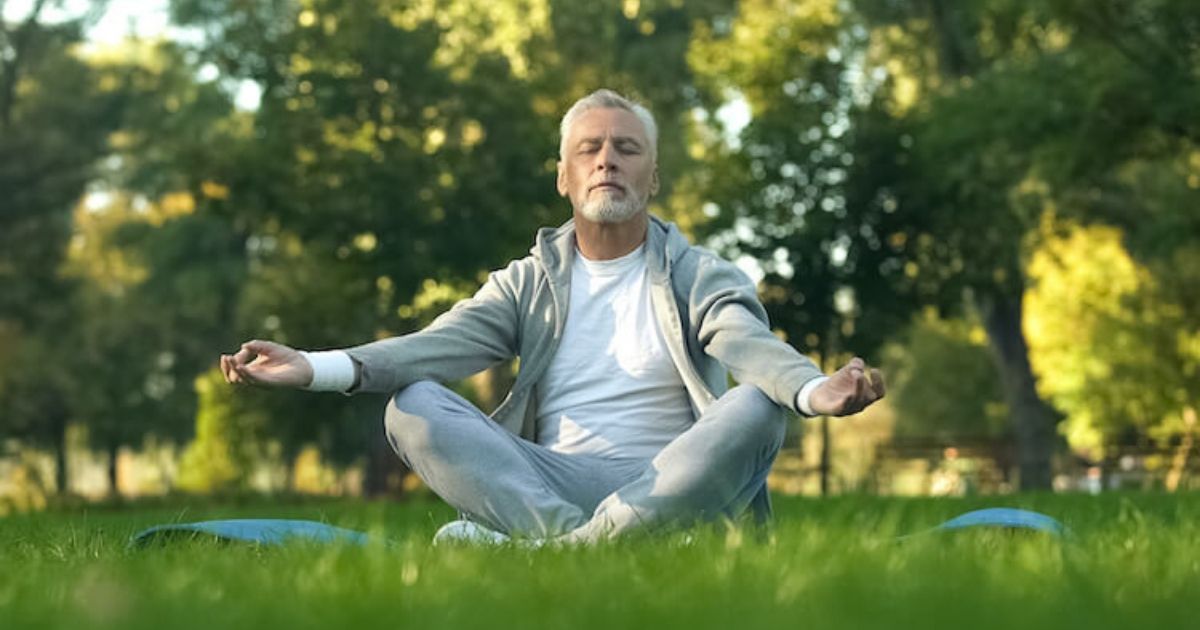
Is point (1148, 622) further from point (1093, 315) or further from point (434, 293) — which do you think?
point (1093, 315)

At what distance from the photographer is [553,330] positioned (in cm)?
728

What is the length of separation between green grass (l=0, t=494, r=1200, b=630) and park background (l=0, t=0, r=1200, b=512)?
18.6 m

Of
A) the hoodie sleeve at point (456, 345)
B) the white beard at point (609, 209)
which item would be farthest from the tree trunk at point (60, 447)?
the white beard at point (609, 209)

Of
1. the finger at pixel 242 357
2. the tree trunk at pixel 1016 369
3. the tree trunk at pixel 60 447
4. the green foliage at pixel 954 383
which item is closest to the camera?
the finger at pixel 242 357

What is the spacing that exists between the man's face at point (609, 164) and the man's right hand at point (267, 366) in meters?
1.24

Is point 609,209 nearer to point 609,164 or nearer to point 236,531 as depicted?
point 609,164

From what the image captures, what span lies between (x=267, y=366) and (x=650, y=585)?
2706 mm

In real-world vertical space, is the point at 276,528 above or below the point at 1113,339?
above

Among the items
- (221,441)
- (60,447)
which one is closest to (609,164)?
(221,441)

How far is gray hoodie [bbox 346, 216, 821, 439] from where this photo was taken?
270 inches

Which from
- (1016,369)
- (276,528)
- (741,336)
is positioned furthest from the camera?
(1016,369)

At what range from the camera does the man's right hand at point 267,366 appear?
21.3 ft

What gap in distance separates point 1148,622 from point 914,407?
5397 centimetres

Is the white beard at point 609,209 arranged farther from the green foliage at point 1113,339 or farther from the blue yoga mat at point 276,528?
the green foliage at point 1113,339
